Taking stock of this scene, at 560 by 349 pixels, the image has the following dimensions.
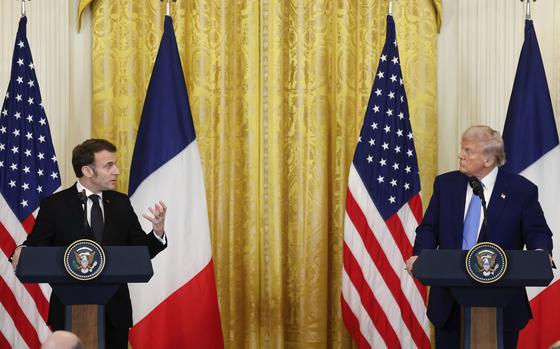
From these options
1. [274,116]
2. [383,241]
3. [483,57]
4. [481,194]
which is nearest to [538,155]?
[483,57]

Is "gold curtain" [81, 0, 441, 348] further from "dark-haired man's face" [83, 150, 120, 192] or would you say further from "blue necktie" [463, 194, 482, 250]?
"blue necktie" [463, 194, 482, 250]

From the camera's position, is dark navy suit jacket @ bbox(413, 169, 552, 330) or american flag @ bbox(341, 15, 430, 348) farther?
american flag @ bbox(341, 15, 430, 348)

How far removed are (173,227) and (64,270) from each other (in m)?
1.91

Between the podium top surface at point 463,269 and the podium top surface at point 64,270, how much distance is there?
137cm

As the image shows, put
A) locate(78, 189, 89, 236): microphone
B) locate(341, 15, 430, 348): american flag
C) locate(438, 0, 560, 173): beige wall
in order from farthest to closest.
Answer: locate(438, 0, 560, 173): beige wall
locate(341, 15, 430, 348): american flag
locate(78, 189, 89, 236): microphone

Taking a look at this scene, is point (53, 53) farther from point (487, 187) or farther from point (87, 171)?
point (487, 187)

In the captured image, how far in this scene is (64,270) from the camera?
14.6 ft

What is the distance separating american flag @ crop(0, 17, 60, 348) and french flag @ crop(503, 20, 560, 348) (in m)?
3.23

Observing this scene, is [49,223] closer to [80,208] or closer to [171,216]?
[80,208]

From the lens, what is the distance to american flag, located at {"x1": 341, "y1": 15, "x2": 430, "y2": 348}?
6.46 m

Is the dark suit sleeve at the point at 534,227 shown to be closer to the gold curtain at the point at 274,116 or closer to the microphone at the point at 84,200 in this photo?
the gold curtain at the point at 274,116

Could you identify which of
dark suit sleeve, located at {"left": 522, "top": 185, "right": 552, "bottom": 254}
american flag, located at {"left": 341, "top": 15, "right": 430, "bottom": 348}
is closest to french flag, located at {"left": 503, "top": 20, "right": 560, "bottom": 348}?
american flag, located at {"left": 341, "top": 15, "right": 430, "bottom": 348}

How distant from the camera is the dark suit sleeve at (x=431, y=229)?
5.14 m

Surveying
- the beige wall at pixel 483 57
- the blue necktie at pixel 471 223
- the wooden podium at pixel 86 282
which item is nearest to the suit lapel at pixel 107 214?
the wooden podium at pixel 86 282
